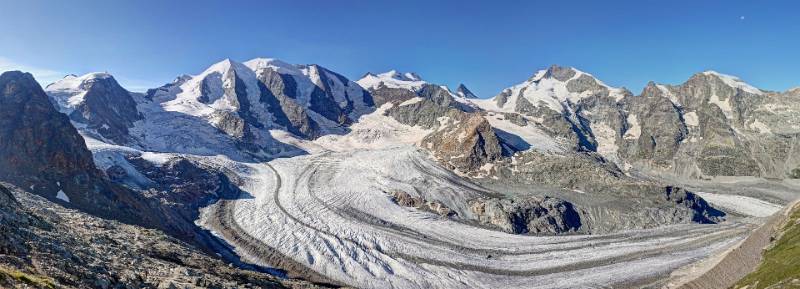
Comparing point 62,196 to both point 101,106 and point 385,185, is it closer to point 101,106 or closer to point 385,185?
point 385,185

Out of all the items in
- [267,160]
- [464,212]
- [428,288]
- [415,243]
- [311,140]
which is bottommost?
[428,288]

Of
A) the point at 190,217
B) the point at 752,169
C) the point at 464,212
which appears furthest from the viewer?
the point at 752,169

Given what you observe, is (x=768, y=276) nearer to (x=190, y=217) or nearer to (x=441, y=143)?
(x=190, y=217)

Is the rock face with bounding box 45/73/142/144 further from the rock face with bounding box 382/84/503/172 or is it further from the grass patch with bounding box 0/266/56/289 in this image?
the grass patch with bounding box 0/266/56/289

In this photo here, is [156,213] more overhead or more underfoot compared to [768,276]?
more underfoot

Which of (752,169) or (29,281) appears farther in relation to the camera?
(752,169)

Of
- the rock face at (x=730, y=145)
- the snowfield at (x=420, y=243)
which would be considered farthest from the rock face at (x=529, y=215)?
the rock face at (x=730, y=145)

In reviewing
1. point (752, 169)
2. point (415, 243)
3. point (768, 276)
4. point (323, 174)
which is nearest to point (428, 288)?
point (415, 243)

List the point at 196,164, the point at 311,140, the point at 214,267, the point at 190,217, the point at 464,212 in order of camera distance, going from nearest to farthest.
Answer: the point at 214,267, the point at 190,217, the point at 464,212, the point at 196,164, the point at 311,140
